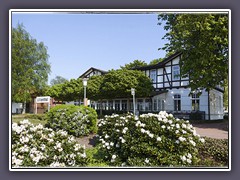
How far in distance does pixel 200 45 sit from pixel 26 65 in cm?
282

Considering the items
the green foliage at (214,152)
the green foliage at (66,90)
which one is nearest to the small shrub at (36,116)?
the green foliage at (66,90)

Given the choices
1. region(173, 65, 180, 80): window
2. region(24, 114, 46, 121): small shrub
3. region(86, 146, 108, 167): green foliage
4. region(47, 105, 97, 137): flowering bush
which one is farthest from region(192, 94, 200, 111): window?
region(24, 114, 46, 121): small shrub

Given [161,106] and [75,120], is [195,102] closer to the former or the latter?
[161,106]

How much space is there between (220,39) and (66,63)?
2.33 metres

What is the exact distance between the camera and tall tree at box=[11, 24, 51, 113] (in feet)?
12.4

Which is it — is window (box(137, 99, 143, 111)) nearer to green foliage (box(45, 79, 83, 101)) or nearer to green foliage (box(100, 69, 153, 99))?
green foliage (box(100, 69, 153, 99))

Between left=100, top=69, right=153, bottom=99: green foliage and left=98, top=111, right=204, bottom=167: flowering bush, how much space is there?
41 cm

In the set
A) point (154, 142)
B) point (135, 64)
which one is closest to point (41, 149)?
point (154, 142)

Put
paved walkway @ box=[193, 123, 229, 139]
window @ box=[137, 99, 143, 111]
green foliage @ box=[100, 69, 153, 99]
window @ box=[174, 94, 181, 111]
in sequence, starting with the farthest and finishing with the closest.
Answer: window @ box=[137, 99, 143, 111]
green foliage @ box=[100, 69, 153, 99]
window @ box=[174, 94, 181, 111]
paved walkway @ box=[193, 123, 229, 139]

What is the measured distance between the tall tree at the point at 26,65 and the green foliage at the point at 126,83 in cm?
92

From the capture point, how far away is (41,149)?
13.1 feet

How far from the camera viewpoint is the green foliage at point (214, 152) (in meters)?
3.81
